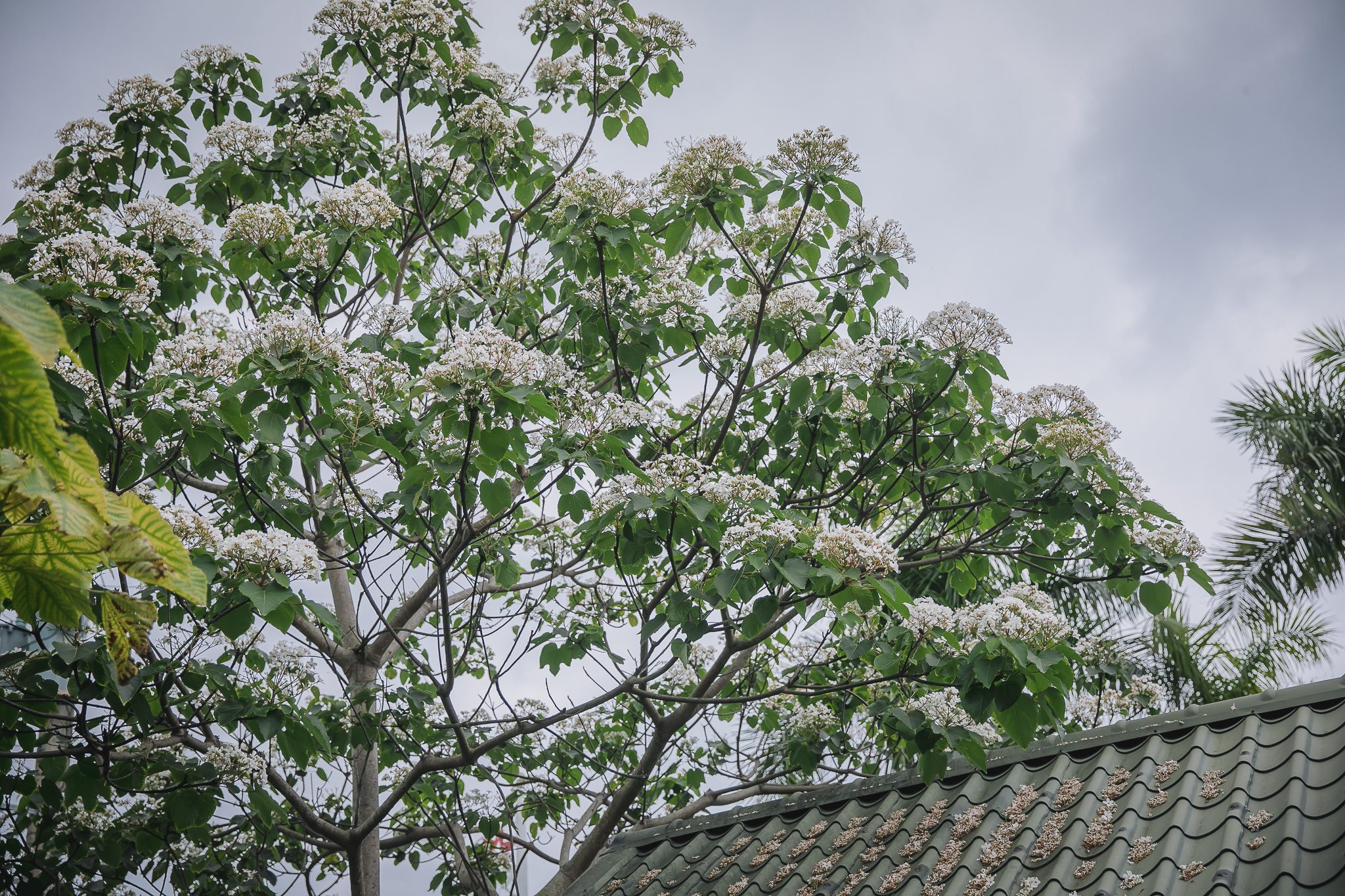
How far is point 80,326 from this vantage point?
3.45m

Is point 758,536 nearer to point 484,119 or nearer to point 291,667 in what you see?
point 484,119

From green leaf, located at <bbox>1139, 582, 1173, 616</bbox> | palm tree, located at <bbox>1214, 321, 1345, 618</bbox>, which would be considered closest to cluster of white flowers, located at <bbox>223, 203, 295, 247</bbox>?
green leaf, located at <bbox>1139, 582, 1173, 616</bbox>

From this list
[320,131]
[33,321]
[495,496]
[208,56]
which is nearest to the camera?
[33,321]

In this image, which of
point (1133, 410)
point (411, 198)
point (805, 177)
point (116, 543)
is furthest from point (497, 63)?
point (1133, 410)

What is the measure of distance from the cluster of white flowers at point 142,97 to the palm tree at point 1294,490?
12.4 m

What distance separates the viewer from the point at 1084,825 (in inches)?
125

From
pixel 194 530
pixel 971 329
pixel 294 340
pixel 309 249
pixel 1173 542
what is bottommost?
pixel 194 530

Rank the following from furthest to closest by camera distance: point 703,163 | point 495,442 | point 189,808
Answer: point 703,163 < point 189,808 < point 495,442

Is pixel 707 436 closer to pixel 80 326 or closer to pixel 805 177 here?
pixel 805 177

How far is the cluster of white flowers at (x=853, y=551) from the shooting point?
3059 millimetres

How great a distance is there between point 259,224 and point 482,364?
2.09 meters

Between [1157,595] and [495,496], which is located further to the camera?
[1157,595]

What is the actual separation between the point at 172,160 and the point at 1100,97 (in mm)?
8253

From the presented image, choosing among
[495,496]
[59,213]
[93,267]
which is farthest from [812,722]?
[59,213]
